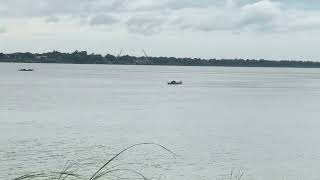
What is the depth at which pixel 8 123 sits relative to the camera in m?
40.1

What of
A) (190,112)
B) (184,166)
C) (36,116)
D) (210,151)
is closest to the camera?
(184,166)

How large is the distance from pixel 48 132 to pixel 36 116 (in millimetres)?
11741

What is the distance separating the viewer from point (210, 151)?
28.6 meters

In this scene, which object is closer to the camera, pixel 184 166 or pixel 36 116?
pixel 184 166

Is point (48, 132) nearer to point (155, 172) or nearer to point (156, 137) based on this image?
point (156, 137)

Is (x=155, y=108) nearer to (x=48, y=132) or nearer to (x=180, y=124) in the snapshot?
(x=180, y=124)

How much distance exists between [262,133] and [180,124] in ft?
21.3

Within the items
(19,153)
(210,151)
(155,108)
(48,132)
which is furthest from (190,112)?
(19,153)

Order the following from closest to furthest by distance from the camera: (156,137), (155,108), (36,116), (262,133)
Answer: (156,137)
(262,133)
(36,116)
(155,108)

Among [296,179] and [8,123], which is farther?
[8,123]

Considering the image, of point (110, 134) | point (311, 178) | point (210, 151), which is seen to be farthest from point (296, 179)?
point (110, 134)

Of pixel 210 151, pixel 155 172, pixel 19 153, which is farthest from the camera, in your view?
pixel 210 151

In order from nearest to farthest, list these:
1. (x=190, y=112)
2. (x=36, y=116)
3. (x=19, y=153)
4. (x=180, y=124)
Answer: (x=19, y=153)
(x=180, y=124)
(x=36, y=116)
(x=190, y=112)

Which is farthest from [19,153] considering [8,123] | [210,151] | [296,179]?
[8,123]
